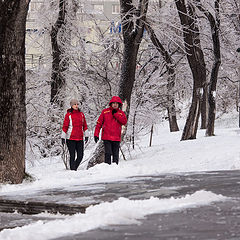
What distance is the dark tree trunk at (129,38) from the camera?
1459cm

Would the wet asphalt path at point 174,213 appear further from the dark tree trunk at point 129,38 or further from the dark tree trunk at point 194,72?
the dark tree trunk at point 194,72

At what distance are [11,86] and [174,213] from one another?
Result: 16.0 feet

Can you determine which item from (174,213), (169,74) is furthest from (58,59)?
(174,213)

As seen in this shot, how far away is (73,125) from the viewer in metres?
12.9

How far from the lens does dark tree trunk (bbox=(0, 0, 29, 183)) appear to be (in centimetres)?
958

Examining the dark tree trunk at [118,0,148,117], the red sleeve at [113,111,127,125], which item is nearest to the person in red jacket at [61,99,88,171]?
the red sleeve at [113,111,127,125]

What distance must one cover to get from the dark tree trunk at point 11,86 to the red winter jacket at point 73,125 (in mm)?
2964

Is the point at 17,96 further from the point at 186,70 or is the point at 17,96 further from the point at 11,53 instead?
the point at 186,70

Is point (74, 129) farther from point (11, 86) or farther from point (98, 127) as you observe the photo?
point (11, 86)

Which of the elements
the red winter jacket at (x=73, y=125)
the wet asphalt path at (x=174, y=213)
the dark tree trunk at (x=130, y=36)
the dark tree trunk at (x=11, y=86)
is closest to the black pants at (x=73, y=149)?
the red winter jacket at (x=73, y=125)

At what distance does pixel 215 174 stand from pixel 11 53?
3877mm

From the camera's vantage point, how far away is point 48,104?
2292 cm

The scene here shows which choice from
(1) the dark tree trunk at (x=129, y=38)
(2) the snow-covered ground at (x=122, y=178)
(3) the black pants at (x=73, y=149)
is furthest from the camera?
(1) the dark tree trunk at (x=129, y=38)

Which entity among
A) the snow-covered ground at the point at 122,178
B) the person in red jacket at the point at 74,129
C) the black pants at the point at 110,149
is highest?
the person in red jacket at the point at 74,129
